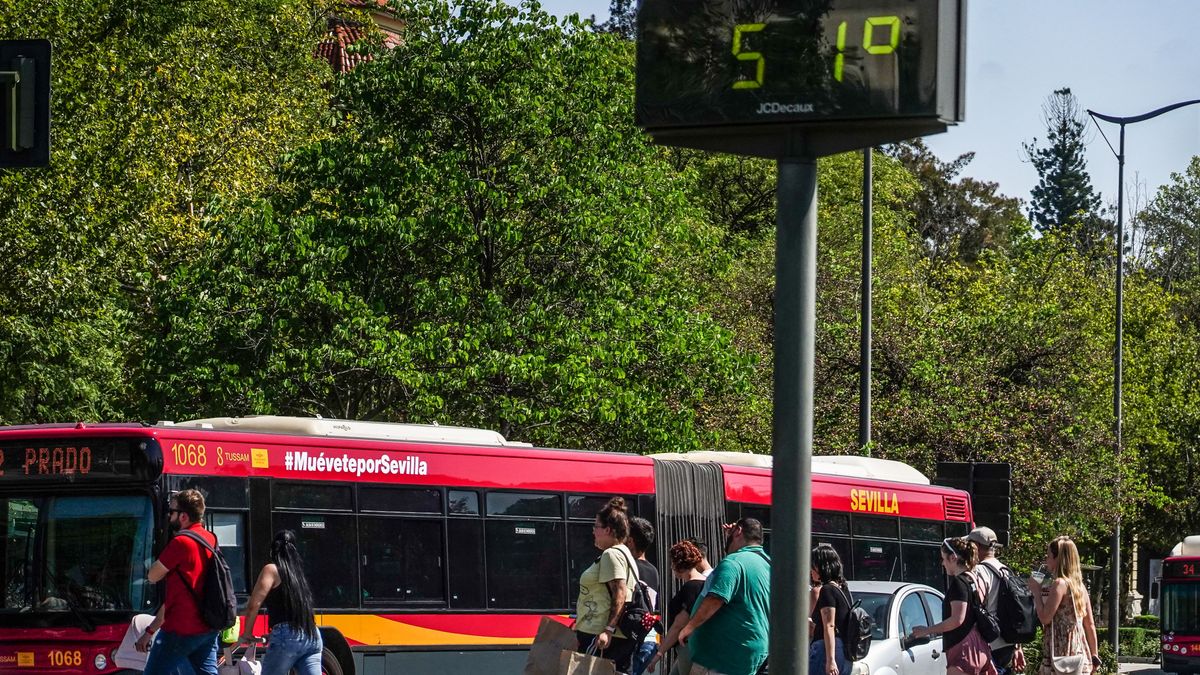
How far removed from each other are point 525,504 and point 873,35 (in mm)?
13199

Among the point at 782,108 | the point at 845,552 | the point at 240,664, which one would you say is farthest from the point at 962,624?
the point at 845,552

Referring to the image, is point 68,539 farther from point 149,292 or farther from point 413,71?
point 149,292

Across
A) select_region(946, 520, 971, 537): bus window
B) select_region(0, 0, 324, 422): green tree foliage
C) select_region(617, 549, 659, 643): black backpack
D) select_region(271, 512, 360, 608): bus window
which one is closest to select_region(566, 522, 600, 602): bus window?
select_region(271, 512, 360, 608): bus window

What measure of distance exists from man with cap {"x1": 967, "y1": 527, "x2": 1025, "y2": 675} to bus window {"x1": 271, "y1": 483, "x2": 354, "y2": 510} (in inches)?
230

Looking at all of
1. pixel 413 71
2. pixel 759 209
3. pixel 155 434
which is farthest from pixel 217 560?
pixel 759 209

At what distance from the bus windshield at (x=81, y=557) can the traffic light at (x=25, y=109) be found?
3.32m

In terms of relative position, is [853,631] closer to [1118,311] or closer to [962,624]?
[962,624]

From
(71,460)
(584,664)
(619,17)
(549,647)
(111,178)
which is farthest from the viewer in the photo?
(619,17)

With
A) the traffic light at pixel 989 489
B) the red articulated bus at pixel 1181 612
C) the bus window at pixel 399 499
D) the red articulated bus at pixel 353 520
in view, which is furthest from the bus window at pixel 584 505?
the red articulated bus at pixel 1181 612

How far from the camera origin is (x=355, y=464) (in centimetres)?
1583

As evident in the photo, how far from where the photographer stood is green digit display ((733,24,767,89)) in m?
4.96

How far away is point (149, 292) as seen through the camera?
30562 mm

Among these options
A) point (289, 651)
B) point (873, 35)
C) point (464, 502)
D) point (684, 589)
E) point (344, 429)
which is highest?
point (873, 35)

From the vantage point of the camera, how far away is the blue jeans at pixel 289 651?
11151 millimetres
